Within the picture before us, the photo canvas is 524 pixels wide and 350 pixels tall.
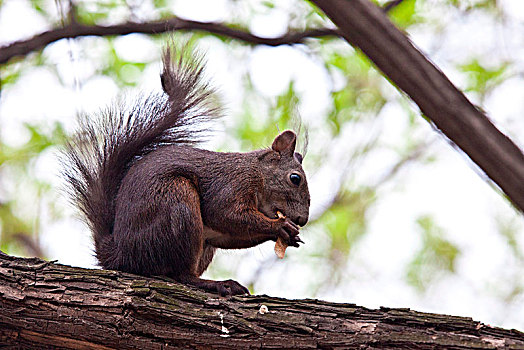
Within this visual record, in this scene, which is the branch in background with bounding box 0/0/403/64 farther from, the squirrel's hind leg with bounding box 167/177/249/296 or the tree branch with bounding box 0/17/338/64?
the squirrel's hind leg with bounding box 167/177/249/296

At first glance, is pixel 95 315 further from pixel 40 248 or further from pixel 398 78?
pixel 40 248

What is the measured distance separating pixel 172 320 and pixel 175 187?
2.60 feet

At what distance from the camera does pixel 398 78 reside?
980 millimetres

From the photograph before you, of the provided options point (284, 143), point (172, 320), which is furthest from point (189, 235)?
point (284, 143)

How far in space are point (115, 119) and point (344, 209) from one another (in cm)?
422

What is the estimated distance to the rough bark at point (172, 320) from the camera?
2564 mm

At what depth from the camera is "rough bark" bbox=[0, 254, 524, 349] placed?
8.41 ft

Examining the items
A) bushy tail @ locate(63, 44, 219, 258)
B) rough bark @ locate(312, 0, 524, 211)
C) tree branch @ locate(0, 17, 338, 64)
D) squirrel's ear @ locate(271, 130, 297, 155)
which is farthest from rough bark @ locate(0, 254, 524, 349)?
tree branch @ locate(0, 17, 338, 64)

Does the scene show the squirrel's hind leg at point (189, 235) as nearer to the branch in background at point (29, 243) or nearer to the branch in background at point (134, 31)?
the branch in background at point (134, 31)

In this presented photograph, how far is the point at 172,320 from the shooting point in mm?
2664

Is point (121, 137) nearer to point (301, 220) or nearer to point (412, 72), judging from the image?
point (301, 220)

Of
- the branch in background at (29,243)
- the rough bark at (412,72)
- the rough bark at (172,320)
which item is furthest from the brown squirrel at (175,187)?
the branch in background at (29,243)

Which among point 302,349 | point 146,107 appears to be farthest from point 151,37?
point 302,349

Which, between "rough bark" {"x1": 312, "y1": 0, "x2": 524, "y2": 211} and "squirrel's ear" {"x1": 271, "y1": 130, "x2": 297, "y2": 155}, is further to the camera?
"squirrel's ear" {"x1": 271, "y1": 130, "x2": 297, "y2": 155}
